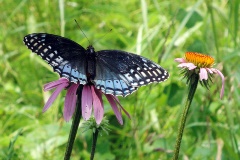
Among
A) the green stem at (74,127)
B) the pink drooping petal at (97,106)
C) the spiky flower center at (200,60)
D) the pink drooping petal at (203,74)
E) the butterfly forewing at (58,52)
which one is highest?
the butterfly forewing at (58,52)

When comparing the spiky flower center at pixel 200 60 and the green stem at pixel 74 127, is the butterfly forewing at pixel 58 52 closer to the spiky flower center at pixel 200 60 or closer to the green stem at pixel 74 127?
the green stem at pixel 74 127

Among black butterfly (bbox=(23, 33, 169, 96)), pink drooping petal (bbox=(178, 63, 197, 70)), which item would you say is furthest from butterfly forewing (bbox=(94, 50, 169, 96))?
pink drooping petal (bbox=(178, 63, 197, 70))

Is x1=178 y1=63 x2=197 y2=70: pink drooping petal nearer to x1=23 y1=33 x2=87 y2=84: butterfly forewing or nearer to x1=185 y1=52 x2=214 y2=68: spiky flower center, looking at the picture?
x1=185 y1=52 x2=214 y2=68: spiky flower center

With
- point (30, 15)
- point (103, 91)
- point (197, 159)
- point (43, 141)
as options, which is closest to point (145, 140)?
point (197, 159)

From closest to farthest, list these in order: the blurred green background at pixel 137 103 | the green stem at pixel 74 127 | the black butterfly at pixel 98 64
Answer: the green stem at pixel 74 127 → the black butterfly at pixel 98 64 → the blurred green background at pixel 137 103

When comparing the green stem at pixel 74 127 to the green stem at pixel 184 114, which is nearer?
the green stem at pixel 74 127

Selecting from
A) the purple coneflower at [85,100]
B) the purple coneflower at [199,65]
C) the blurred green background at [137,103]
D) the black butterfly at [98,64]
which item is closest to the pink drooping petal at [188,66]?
the purple coneflower at [199,65]

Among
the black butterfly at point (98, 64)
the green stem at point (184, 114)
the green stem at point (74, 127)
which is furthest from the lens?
the black butterfly at point (98, 64)
